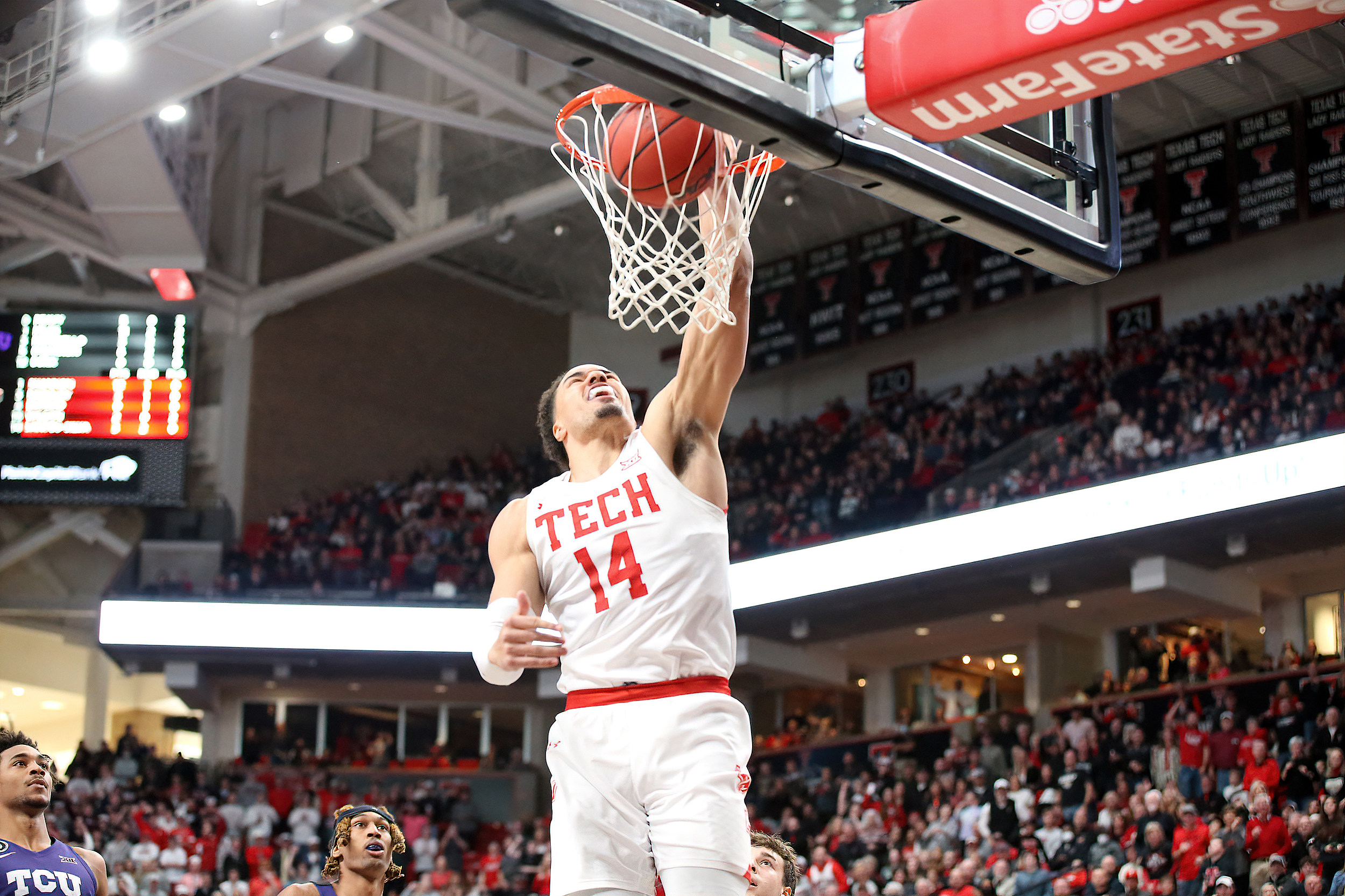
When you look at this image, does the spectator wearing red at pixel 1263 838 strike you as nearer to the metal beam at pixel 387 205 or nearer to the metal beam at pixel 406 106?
the metal beam at pixel 406 106

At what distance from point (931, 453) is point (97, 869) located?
16.1 meters

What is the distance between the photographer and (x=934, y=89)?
4340mm

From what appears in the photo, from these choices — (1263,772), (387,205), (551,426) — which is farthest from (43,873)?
(387,205)

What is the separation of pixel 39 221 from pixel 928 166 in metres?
19.4

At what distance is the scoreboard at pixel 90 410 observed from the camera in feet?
67.8

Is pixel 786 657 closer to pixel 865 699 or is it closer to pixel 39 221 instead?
pixel 865 699

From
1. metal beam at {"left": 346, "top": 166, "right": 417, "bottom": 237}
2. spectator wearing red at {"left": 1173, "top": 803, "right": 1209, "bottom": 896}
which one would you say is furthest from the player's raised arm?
metal beam at {"left": 346, "top": 166, "right": 417, "bottom": 237}

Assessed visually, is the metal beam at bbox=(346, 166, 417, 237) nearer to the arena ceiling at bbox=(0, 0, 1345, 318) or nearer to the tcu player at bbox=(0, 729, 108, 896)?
the arena ceiling at bbox=(0, 0, 1345, 318)

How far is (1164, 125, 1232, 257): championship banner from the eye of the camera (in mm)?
20781

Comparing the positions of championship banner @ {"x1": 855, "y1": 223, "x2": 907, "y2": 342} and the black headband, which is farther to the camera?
championship banner @ {"x1": 855, "y1": 223, "x2": 907, "y2": 342}

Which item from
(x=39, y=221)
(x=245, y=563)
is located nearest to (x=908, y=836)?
(x=245, y=563)

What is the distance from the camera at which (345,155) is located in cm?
2273

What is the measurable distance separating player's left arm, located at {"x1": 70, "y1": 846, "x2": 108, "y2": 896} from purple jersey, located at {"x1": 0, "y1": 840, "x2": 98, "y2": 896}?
30mm

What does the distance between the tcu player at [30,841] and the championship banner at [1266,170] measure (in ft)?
59.3
